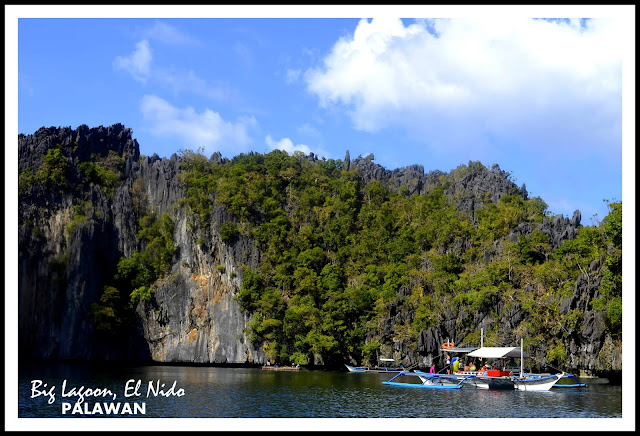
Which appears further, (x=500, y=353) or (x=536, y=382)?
(x=500, y=353)

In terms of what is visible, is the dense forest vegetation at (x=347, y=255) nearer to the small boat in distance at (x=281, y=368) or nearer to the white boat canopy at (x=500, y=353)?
the small boat in distance at (x=281, y=368)

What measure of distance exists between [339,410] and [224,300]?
134 ft

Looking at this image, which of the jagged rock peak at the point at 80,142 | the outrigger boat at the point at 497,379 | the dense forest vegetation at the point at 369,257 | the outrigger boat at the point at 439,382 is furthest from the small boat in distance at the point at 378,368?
the jagged rock peak at the point at 80,142

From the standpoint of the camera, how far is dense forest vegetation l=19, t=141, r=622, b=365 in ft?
166

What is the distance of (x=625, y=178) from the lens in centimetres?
1583

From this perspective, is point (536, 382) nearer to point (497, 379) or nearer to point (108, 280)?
point (497, 379)

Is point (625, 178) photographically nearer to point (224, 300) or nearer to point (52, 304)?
point (224, 300)

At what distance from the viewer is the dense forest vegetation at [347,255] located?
1996 inches

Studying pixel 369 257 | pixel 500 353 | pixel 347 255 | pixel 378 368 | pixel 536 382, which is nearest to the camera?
pixel 536 382

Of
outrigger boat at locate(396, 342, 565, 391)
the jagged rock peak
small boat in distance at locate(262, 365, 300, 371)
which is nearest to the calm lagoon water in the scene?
outrigger boat at locate(396, 342, 565, 391)

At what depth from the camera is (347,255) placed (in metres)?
66.8

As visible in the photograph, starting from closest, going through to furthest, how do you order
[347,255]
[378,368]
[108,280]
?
[378,368] < [347,255] < [108,280]

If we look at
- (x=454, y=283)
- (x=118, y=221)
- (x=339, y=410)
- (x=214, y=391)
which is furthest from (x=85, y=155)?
(x=339, y=410)

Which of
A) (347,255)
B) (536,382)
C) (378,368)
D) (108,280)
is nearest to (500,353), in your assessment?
(536,382)
